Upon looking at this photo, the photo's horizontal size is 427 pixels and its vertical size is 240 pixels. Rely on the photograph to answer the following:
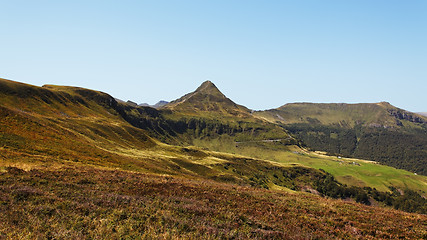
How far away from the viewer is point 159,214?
15.5m

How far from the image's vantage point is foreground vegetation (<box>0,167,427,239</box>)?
39.3 feet

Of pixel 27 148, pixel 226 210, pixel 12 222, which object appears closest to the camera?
pixel 12 222

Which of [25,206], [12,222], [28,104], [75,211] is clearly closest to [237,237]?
[75,211]

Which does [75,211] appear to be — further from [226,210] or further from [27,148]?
[27,148]

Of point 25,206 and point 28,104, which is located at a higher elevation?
point 28,104

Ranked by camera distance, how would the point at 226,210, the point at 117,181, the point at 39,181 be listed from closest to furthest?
the point at 226,210
the point at 39,181
the point at 117,181

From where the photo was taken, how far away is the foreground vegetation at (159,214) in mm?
11969

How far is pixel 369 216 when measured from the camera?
70.2 feet

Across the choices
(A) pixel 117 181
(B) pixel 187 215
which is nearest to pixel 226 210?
(B) pixel 187 215

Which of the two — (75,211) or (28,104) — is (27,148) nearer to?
(75,211)

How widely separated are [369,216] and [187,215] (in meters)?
17.3

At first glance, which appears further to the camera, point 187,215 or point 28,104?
point 28,104

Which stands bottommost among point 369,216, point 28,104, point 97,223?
point 369,216

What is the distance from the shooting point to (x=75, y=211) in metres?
14.2
